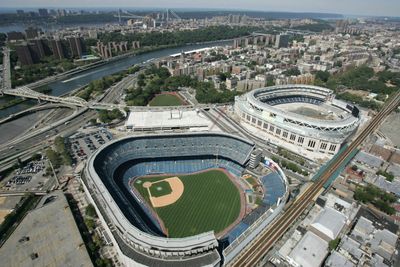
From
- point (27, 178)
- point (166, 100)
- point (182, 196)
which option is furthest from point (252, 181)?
point (166, 100)

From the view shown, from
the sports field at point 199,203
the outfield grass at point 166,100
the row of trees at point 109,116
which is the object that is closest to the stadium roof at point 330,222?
the sports field at point 199,203

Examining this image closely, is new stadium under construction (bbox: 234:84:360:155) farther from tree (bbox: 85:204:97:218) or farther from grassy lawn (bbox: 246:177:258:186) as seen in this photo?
tree (bbox: 85:204:97:218)

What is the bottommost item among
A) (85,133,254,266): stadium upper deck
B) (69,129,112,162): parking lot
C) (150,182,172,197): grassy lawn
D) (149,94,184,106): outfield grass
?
(149,94,184,106): outfield grass

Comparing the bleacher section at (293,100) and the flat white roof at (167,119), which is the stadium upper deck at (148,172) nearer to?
the flat white roof at (167,119)

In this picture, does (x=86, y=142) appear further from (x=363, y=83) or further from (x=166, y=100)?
(x=363, y=83)

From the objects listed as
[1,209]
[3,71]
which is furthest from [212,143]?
[3,71]

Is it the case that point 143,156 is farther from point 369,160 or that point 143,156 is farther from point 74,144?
point 369,160

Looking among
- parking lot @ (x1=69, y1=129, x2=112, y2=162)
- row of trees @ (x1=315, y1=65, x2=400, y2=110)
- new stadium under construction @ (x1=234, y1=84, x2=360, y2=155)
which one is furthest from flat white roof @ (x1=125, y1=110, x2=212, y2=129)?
row of trees @ (x1=315, y1=65, x2=400, y2=110)
